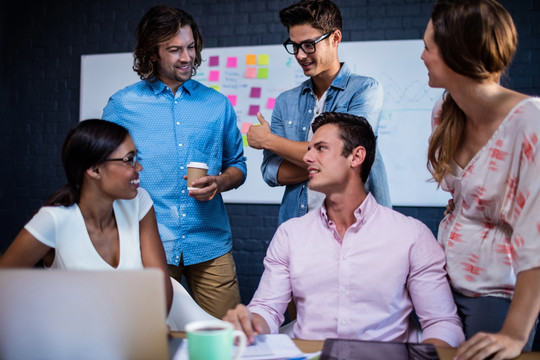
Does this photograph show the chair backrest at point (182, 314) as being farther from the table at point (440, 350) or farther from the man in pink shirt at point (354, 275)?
the table at point (440, 350)

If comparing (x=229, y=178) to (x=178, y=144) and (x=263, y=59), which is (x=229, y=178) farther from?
(x=263, y=59)

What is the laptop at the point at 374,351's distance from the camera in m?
1.07

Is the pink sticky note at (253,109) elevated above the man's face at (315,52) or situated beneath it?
situated beneath

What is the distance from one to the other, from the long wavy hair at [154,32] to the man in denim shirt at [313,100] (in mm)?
448

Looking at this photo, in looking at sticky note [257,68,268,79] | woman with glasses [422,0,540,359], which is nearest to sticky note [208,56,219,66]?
sticky note [257,68,268,79]

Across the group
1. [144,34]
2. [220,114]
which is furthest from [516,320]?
[144,34]

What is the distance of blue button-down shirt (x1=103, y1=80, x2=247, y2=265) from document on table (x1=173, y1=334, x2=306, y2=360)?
1032 millimetres

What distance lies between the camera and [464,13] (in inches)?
48.3

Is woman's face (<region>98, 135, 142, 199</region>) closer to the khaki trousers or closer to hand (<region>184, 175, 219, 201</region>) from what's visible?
hand (<region>184, 175, 219, 201</region>)

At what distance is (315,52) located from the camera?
80.4 inches

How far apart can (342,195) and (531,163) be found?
0.71m

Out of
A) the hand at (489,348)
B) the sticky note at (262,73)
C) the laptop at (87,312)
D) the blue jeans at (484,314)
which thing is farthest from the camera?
the sticky note at (262,73)

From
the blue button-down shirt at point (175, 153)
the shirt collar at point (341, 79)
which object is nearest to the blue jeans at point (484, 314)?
the shirt collar at point (341, 79)

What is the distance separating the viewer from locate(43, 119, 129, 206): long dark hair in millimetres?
1687
